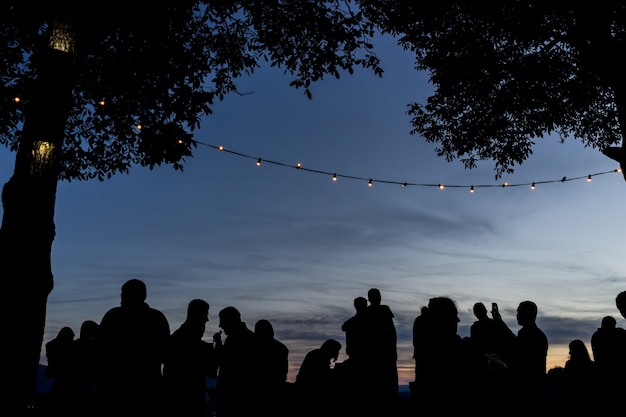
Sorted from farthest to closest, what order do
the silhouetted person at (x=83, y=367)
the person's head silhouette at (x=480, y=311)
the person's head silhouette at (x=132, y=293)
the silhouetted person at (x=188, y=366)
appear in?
1. the person's head silhouette at (x=480, y=311)
2. the silhouetted person at (x=83, y=367)
3. the silhouetted person at (x=188, y=366)
4. the person's head silhouette at (x=132, y=293)

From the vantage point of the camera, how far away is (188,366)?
508cm

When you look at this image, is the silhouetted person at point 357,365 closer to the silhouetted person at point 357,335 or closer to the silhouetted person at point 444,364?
the silhouetted person at point 357,335

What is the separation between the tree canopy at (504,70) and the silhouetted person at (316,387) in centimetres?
671

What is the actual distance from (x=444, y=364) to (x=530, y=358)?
2.05 m

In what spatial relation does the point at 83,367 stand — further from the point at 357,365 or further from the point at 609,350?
the point at 609,350

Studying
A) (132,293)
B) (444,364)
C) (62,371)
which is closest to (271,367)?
(132,293)

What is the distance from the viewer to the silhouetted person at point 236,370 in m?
5.04

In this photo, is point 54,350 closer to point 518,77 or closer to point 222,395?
point 222,395

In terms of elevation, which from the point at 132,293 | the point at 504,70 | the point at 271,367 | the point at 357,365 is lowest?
the point at 357,365

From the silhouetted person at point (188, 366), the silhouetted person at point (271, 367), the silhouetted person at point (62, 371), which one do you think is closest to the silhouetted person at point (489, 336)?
the silhouetted person at point (271, 367)

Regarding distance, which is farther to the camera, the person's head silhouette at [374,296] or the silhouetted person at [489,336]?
the person's head silhouette at [374,296]

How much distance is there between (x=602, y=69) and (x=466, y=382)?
5.96 metres

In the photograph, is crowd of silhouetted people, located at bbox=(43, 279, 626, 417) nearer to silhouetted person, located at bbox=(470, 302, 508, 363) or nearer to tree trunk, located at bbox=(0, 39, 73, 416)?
silhouetted person, located at bbox=(470, 302, 508, 363)

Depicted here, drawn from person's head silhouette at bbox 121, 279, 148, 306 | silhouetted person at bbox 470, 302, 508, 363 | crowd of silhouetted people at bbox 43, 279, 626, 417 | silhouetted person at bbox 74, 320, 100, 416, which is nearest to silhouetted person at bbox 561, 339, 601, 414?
crowd of silhouetted people at bbox 43, 279, 626, 417
